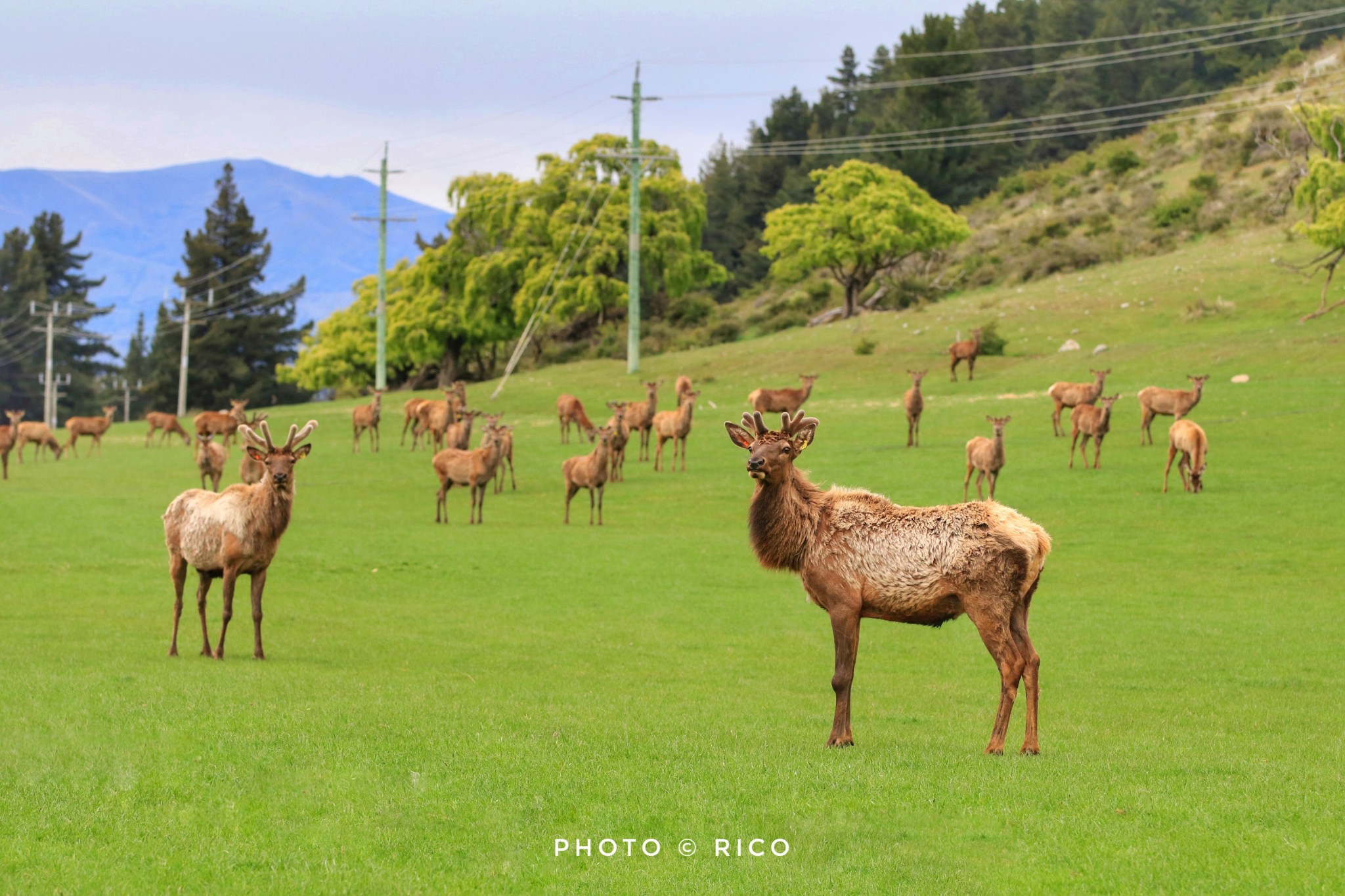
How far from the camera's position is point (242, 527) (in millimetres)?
13945

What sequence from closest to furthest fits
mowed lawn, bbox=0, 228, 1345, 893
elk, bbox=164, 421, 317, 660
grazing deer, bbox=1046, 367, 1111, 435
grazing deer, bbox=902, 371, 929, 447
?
1. mowed lawn, bbox=0, 228, 1345, 893
2. elk, bbox=164, 421, 317, 660
3. grazing deer, bbox=902, 371, 929, 447
4. grazing deer, bbox=1046, 367, 1111, 435

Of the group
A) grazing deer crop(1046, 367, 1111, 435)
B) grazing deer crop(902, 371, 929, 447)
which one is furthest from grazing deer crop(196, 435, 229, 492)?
grazing deer crop(1046, 367, 1111, 435)

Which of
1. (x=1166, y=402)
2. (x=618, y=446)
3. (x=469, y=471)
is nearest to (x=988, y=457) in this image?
(x=1166, y=402)

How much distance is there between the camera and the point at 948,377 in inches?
1799

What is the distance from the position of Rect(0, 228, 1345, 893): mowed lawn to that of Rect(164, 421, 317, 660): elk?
2.97 feet

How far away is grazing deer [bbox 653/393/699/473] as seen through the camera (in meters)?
34.4

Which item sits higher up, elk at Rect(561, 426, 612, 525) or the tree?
the tree

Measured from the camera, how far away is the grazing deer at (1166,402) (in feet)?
103

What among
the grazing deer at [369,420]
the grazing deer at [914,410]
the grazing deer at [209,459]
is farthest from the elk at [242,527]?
the grazing deer at [369,420]

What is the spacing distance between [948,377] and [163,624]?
3375cm

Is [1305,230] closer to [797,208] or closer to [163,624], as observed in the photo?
[797,208]

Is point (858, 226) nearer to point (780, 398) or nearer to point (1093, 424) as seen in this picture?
point (780, 398)

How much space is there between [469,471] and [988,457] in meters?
11.6

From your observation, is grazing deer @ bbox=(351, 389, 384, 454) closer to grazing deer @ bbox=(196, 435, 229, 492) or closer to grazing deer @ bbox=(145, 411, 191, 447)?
grazing deer @ bbox=(196, 435, 229, 492)
